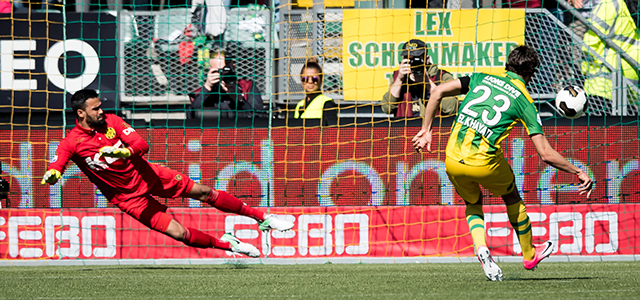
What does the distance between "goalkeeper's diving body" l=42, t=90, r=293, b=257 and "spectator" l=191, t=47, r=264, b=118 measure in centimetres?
203

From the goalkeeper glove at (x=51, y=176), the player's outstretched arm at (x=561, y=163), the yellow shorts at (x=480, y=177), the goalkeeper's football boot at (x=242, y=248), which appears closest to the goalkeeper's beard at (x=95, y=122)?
the goalkeeper glove at (x=51, y=176)

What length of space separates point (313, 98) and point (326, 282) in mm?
3603

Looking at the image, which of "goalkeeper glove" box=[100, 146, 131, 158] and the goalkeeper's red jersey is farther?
the goalkeeper's red jersey

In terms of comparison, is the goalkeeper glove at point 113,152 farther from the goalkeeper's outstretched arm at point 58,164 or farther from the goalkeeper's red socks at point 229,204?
the goalkeeper's red socks at point 229,204

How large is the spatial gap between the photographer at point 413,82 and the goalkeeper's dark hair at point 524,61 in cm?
292

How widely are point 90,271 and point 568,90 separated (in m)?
4.73

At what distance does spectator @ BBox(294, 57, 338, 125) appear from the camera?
8.48 m

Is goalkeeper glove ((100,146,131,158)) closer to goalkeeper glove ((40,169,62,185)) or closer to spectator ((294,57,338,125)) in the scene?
goalkeeper glove ((40,169,62,185))

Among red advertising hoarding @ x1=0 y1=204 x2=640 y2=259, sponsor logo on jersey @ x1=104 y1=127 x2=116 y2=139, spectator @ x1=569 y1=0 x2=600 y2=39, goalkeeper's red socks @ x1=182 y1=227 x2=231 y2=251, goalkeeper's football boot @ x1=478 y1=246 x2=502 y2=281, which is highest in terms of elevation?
spectator @ x1=569 y1=0 x2=600 y2=39

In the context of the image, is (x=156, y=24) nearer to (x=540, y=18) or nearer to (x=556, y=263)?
(x=540, y=18)

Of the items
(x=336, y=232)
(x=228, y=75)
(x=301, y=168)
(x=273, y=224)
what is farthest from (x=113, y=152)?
(x=336, y=232)

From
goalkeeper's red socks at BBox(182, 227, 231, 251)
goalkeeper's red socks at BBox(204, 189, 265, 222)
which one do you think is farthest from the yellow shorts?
goalkeeper's red socks at BBox(182, 227, 231, 251)

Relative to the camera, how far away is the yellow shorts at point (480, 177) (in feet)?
17.1

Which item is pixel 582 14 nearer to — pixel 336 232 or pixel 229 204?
pixel 336 232
